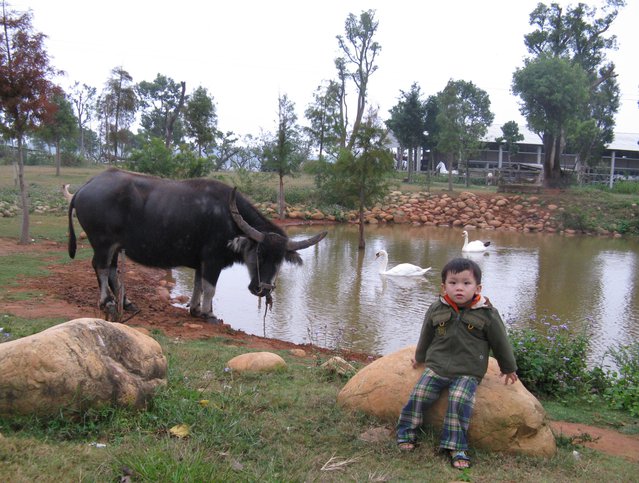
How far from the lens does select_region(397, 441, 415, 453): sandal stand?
151 inches

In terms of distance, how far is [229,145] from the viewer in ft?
117

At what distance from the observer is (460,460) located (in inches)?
144

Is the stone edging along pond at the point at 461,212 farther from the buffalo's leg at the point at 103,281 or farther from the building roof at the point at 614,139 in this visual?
the buffalo's leg at the point at 103,281

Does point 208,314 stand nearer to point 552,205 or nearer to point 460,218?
point 460,218

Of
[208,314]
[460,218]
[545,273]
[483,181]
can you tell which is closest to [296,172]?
[460,218]

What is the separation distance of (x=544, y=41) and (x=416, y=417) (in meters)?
37.6

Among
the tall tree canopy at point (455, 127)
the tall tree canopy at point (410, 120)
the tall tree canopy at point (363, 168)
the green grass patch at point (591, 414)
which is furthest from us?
the tall tree canopy at point (410, 120)

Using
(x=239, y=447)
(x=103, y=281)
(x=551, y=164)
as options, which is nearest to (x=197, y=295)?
(x=103, y=281)

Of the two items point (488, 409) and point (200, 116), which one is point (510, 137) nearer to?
point (200, 116)

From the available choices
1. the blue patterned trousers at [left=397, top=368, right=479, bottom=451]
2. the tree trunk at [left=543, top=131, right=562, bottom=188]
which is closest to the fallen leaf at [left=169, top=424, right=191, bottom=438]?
the blue patterned trousers at [left=397, top=368, right=479, bottom=451]

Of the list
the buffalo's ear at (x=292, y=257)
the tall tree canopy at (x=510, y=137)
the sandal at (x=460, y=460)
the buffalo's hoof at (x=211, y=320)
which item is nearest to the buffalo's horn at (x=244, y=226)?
the buffalo's ear at (x=292, y=257)

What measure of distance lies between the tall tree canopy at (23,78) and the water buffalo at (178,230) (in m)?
6.55

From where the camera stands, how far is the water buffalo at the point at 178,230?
8.22m

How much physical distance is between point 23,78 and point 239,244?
8.76 m
